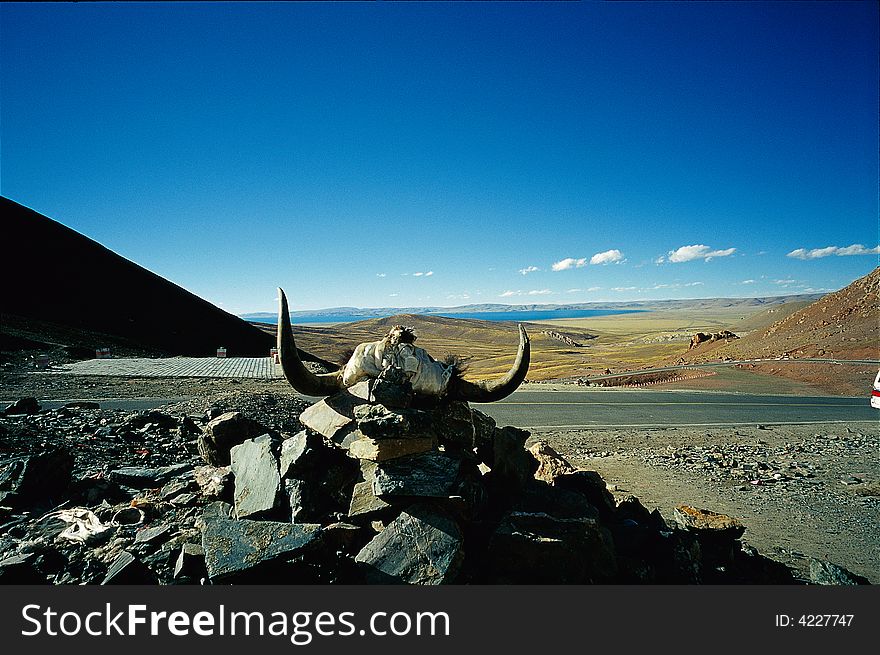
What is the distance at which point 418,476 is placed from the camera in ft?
11.4

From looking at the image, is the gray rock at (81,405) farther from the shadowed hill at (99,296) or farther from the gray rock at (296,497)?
the shadowed hill at (99,296)

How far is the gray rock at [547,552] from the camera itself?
344 cm

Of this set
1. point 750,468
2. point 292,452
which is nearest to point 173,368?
point 292,452

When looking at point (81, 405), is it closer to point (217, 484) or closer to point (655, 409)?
point (217, 484)

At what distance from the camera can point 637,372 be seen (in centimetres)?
3572

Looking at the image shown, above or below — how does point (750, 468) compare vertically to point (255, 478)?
below

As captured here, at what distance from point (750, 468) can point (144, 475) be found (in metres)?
11.8

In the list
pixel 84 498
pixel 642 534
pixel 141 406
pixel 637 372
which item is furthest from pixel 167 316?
pixel 642 534

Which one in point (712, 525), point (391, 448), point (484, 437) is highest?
point (391, 448)

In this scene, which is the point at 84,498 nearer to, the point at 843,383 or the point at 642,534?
the point at 642,534

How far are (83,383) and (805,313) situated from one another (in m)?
56.4

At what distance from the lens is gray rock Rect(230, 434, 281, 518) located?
12.3 ft

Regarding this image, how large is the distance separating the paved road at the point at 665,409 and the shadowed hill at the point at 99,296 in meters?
24.7

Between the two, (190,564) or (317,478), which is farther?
(317,478)
